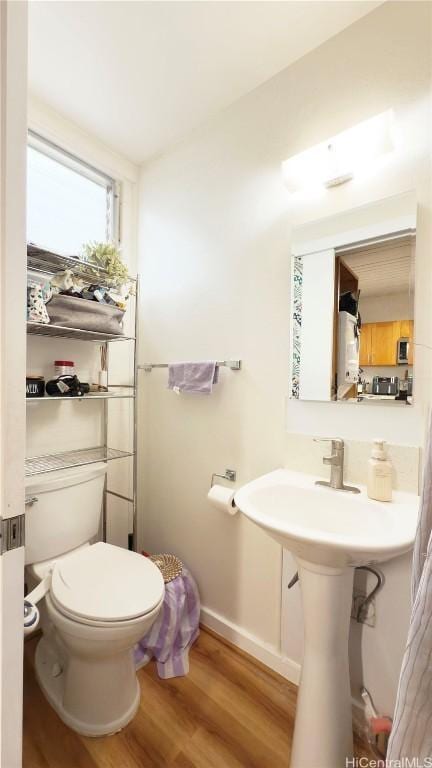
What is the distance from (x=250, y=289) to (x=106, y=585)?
131 cm

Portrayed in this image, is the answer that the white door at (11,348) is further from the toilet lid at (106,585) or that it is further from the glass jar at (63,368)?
the glass jar at (63,368)

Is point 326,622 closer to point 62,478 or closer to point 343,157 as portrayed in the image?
point 62,478

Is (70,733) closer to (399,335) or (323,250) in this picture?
(399,335)

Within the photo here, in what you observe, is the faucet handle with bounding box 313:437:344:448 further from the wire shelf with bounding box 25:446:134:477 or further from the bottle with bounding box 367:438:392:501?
the wire shelf with bounding box 25:446:134:477

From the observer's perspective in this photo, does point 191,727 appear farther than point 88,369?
No

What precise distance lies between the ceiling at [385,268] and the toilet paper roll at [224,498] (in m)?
0.95

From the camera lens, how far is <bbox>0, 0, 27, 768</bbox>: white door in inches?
26.5

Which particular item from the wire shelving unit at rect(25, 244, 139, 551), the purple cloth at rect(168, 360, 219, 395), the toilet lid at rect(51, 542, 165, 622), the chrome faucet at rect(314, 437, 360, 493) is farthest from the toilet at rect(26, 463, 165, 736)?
the chrome faucet at rect(314, 437, 360, 493)

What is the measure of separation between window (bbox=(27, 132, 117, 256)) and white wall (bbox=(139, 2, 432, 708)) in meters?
0.23

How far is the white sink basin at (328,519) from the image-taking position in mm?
795

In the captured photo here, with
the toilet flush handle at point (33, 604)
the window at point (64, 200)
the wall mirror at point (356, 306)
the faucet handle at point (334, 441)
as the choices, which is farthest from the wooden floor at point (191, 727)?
the window at point (64, 200)

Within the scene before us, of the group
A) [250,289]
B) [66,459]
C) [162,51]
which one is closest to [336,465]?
[250,289]

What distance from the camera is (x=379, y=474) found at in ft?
3.42

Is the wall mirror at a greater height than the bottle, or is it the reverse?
the wall mirror
